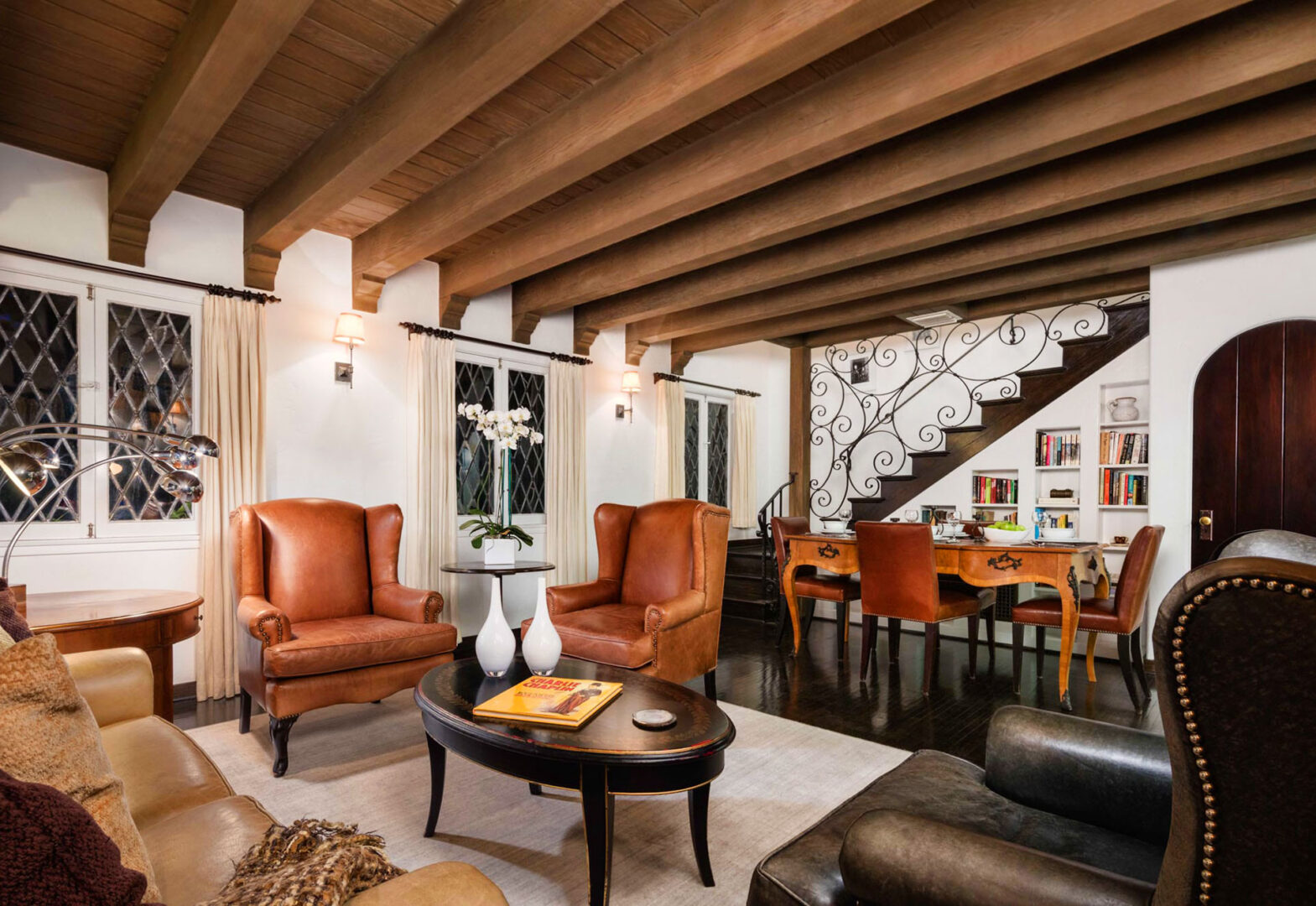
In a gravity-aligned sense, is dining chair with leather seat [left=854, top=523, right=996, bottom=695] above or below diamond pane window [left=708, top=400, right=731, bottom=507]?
below

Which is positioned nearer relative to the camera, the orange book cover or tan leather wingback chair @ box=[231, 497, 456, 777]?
the orange book cover

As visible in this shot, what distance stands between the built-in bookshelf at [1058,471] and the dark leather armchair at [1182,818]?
14.5ft

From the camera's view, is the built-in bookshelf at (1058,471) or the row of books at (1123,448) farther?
the built-in bookshelf at (1058,471)

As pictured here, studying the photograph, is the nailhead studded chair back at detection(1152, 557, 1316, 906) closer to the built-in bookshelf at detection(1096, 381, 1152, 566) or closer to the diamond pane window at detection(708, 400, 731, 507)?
the built-in bookshelf at detection(1096, 381, 1152, 566)

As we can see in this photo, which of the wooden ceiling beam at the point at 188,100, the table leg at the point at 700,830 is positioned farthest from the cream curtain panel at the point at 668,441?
the table leg at the point at 700,830

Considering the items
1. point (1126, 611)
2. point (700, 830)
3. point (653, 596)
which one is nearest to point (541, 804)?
point (700, 830)

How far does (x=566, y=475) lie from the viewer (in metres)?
5.71

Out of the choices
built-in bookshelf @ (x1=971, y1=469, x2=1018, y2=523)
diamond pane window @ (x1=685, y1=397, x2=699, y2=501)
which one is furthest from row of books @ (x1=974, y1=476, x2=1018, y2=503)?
diamond pane window @ (x1=685, y1=397, x2=699, y2=501)

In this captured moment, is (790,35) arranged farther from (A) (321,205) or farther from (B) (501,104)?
Answer: (A) (321,205)

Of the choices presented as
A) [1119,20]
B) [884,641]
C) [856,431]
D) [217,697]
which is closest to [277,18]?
[1119,20]

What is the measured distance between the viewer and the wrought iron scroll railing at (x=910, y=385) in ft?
19.8

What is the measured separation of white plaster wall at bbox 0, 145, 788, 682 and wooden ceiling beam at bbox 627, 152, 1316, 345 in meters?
2.10

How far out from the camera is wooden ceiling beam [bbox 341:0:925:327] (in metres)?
2.10

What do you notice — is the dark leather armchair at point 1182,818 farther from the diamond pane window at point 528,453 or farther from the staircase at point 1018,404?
the staircase at point 1018,404
